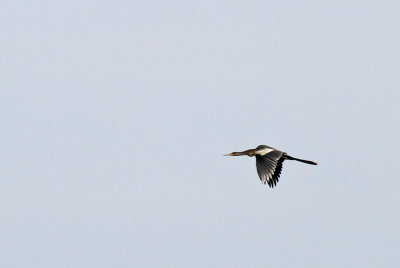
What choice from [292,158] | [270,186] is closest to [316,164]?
[292,158]

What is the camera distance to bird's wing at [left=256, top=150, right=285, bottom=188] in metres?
77.6

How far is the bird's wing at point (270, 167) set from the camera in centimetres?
7756

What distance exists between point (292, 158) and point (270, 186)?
6.34m

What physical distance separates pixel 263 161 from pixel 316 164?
7555mm

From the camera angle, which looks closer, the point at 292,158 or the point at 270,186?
the point at 270,186

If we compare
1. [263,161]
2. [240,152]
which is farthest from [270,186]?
[240,152]

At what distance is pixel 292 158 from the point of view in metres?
83.4

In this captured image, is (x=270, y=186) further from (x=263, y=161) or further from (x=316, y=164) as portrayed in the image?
(x=316, y=164)

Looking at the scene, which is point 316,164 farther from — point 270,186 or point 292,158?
point 270,186

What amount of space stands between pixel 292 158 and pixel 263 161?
203 inches

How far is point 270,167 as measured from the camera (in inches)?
3068

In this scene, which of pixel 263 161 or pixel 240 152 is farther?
pixel 240 152

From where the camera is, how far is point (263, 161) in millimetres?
78438

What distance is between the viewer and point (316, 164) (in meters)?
85.5
